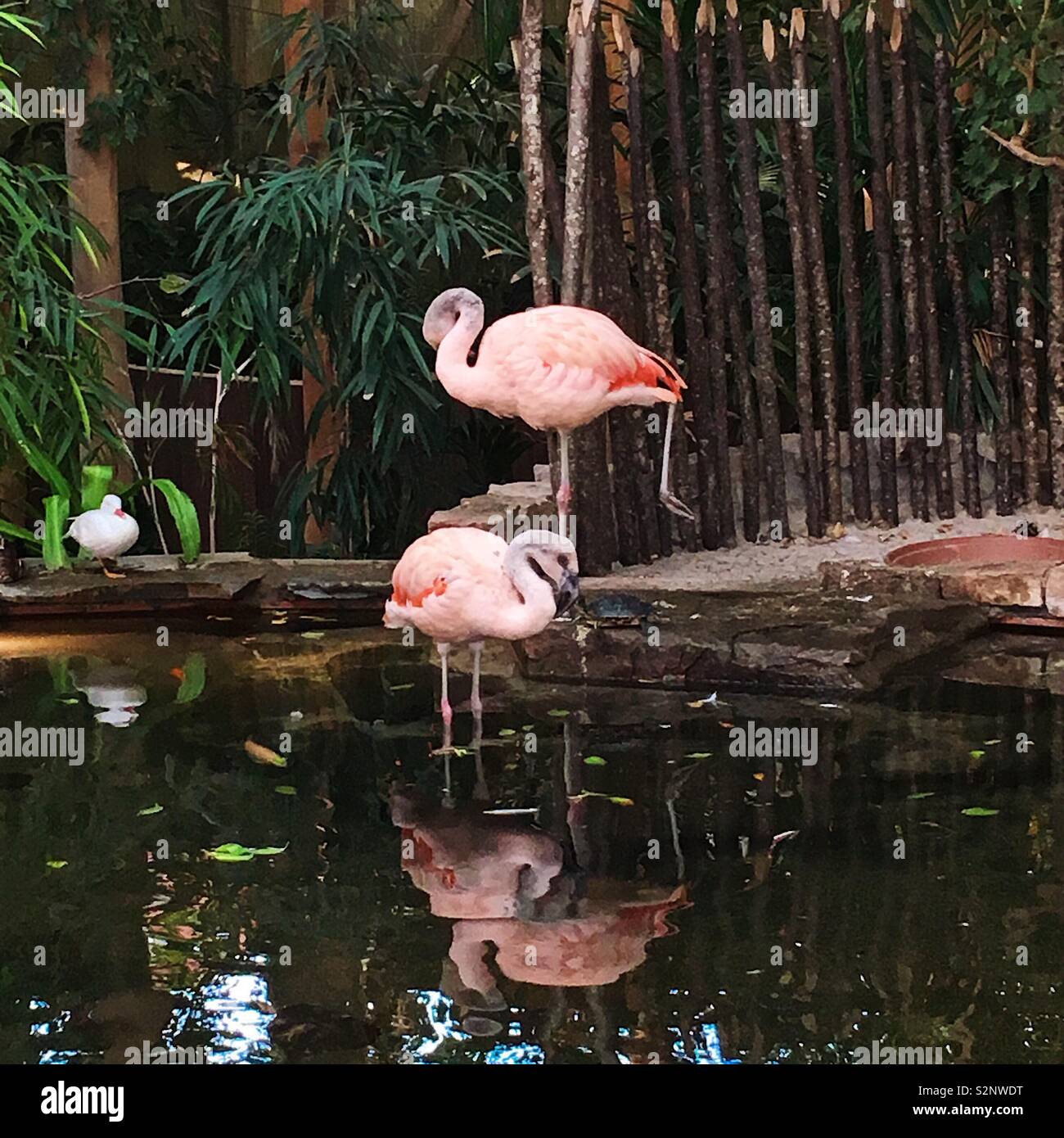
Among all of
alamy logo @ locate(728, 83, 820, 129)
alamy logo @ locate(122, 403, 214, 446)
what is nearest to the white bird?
alamy logo @ locate(122, 403, 214, 446)

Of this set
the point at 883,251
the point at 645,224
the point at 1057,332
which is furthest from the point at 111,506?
the point at 1057,332

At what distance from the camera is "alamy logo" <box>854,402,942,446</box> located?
5930 mm

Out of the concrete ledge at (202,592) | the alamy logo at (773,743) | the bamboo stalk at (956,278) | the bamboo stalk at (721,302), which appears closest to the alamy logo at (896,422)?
the bamboo stalk at (956,278)

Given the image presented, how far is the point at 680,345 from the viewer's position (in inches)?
272

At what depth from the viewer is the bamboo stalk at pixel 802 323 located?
5719 millimetres

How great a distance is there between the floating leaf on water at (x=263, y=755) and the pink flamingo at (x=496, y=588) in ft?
1.32

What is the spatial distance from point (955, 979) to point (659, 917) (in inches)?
20.6

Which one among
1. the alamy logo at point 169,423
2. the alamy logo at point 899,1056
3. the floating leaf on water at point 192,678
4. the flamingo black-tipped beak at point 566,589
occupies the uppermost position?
the alamy logo at point 169,423

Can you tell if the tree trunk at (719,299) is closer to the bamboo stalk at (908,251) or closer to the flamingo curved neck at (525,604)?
the bamboo stalk at (908,251)

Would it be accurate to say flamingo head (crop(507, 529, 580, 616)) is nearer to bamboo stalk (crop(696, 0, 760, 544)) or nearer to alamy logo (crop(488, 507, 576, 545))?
alamy logo (crop(488, 507, 576, 545))

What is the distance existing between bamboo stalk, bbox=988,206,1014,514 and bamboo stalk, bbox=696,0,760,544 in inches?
37.1

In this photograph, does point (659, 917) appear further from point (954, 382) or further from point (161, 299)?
point (161, 299)

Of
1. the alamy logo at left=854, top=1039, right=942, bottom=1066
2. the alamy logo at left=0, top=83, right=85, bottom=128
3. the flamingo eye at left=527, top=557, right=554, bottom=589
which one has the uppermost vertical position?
the alamy logo at left=0, top=83, right=85, bottom=128
